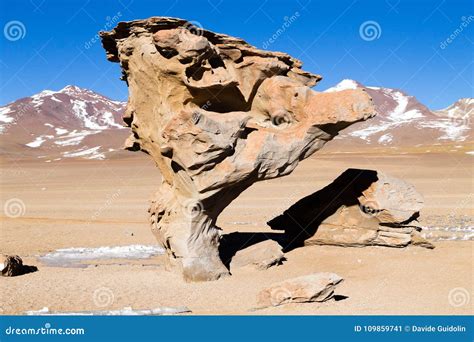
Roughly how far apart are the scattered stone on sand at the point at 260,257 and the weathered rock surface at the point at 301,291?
3.93 meters

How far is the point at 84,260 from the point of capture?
18859 millimetres

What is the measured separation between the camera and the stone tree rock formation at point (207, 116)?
14.3 meters

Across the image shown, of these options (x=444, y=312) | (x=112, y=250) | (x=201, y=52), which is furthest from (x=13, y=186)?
(x=444, y=312)

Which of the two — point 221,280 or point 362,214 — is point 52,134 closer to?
point 362,214

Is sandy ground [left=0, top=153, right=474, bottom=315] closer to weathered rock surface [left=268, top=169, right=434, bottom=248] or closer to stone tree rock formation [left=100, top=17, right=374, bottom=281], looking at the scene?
weathered rock surface [left=268, top=169, right=434, bottom=248]

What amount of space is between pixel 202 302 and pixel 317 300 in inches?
108

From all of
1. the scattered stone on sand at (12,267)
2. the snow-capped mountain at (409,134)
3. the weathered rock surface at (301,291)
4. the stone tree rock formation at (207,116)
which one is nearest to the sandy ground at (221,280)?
the weathered rock surface at (301,291)

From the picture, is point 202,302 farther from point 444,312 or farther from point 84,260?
point 84,260

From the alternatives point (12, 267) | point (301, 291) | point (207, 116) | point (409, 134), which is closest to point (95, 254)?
point (12, 267)

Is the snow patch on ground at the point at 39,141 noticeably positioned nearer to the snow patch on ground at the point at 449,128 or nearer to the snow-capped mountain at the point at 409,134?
the snow-capped mountain at the point at 409,134

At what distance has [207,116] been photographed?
569 inches

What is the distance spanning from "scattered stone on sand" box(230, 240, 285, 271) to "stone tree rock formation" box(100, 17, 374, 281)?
1212 mm

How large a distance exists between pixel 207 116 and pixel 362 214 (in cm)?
675

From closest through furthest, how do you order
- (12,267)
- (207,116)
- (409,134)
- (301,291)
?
(301,291), (207,116), (12,267), (409,134)
